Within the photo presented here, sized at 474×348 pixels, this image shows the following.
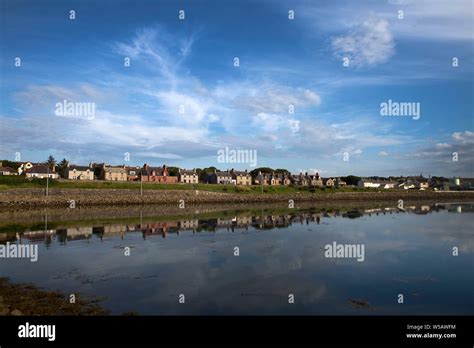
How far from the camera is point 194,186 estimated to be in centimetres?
9625

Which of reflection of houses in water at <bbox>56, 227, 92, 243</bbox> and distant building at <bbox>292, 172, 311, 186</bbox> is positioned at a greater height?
distant building at <bbox>292, 172, 311, 186</bbox>

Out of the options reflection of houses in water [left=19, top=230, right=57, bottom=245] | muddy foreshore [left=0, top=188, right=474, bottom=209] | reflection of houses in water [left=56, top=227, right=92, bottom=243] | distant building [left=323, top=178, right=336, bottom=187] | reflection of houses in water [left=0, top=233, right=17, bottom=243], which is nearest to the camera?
reflection of houses in water [left=0, top=233, right=17, bottom=243]

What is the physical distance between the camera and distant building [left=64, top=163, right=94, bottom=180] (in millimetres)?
108556

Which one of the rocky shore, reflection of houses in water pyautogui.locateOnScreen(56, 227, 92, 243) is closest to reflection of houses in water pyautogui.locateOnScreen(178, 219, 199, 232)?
reflection of houses in water pyautogui.locateOnScreen(56, 227, 92, 243)

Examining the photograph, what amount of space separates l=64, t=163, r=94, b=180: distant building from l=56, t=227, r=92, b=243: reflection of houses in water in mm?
78397

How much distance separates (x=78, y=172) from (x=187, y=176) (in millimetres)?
32633

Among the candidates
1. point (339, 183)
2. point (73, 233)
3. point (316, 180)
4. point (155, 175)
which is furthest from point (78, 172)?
point (339, 183)

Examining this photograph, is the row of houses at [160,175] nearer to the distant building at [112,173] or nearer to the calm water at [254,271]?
the distant building at [112,173]

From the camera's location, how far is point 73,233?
109 ft

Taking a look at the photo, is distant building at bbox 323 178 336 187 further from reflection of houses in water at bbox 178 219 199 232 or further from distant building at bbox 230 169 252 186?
reflection of houses in water at bbox 178 219 199 232

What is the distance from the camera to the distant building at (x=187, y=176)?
123169mm

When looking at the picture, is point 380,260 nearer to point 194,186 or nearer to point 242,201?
point 242,201

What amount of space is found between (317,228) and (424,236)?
31.6 feet

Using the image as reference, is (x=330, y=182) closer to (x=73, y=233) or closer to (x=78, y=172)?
(x=78, y=172)
